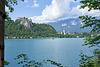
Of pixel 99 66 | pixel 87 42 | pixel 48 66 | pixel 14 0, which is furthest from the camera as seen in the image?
pixel 48 66

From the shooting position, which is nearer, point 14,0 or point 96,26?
point 14,0

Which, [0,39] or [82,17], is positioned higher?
[82,17]

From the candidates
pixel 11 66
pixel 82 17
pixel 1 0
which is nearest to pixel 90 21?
pixel 82 17

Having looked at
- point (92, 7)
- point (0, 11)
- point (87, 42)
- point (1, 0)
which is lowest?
point (87, 42)

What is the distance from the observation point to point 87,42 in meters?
5.92

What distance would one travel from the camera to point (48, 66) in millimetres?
25750

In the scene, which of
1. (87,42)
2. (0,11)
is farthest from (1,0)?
(87,42)

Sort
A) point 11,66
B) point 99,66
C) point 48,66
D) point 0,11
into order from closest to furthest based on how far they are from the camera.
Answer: point 0,11
point 99,66
point 48,66
point 11,66

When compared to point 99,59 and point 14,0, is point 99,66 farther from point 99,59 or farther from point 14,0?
point 14,0

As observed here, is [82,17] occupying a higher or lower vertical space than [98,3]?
lower

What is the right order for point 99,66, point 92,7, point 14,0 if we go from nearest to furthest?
point 99,66, point 14,0, point 92,7

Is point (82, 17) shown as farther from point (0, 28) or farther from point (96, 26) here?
point (0, 28)

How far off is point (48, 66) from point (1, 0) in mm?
25140

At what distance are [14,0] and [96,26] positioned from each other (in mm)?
3628
